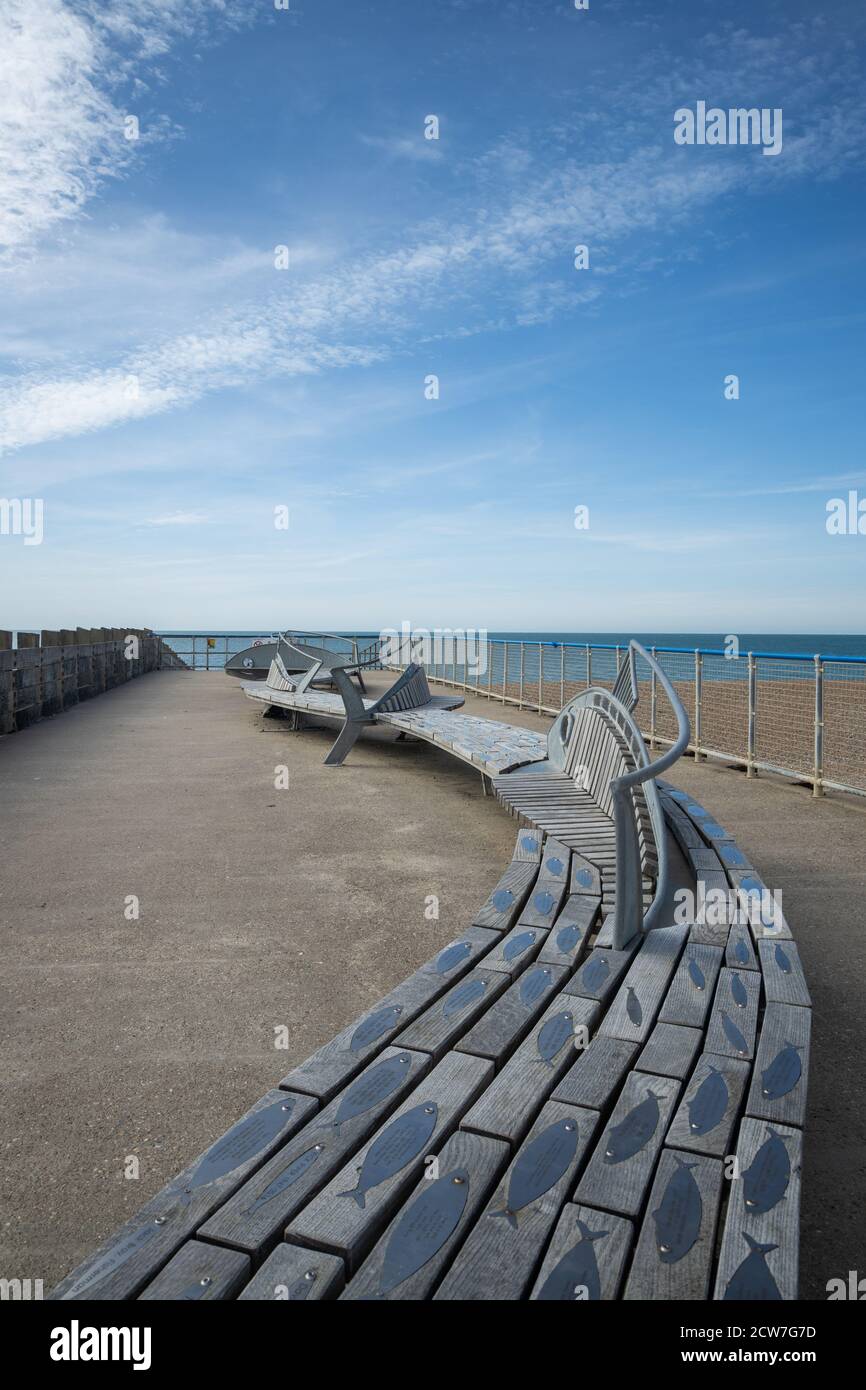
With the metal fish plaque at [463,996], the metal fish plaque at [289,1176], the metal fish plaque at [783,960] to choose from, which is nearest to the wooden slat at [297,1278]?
the metal fish plaque at [289,1176]

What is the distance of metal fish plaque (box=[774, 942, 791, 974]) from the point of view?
3.15 metres

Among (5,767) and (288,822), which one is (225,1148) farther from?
(5,767)

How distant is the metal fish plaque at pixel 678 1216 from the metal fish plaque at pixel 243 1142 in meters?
0.97

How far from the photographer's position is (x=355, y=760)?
32.3 feet

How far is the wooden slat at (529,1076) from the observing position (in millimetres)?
2277

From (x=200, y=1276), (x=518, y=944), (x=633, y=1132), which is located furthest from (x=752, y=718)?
(x=200, y=1276)

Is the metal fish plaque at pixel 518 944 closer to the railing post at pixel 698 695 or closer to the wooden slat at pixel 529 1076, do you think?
the wooden slat at pixel 529 1076

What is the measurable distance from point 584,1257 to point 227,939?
2917 millimetres

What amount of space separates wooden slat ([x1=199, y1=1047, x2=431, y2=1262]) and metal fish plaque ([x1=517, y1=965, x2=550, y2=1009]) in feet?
1.68

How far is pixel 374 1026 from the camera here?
2.82m

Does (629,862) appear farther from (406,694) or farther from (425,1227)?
(406,694)

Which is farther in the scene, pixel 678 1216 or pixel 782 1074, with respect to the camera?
pixel 782 1074
